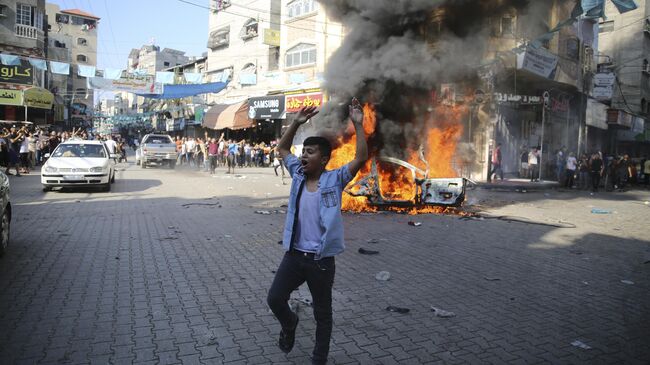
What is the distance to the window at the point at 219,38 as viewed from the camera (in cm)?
3347

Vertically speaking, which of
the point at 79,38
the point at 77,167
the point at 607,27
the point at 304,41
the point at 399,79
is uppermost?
the point at 79,38

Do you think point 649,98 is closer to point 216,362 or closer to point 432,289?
point 432,289

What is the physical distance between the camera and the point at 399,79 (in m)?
11.1

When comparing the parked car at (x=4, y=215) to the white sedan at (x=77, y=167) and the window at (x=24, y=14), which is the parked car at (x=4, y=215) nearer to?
the white sedan at (x=77, y=167)

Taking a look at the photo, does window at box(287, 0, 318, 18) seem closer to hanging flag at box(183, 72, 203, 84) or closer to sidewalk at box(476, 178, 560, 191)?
hanging flag at box(183, 72, 203, 84)

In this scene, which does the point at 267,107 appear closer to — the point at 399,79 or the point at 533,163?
the point at 533,163

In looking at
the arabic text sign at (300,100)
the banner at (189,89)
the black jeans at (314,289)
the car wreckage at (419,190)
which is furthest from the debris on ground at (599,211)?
the banner at (189,89)

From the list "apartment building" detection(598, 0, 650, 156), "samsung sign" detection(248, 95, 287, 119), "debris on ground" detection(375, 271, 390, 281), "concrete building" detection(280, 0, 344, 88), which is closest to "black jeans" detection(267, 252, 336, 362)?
"debris on ground" detection(375, 271, 390, 281)

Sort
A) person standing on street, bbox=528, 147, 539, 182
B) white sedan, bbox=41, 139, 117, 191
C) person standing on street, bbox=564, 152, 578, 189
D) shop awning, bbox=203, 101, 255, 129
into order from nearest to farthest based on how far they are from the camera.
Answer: white sedan, bbox=41, 139, 117, 191
person standing on street, bbox=564, 152, 578, 189
person standing on street, bbox=528, 147, 539, 182
shop awning, bbox=203, 101, 255, 129

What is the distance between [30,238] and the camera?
6.98 m

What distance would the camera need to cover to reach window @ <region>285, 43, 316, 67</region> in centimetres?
2616

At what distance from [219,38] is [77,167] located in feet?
78.9

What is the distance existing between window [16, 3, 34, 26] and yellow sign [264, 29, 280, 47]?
1753 centimetres

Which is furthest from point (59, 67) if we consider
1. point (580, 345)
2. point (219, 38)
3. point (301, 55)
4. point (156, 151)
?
point (580, 345)
